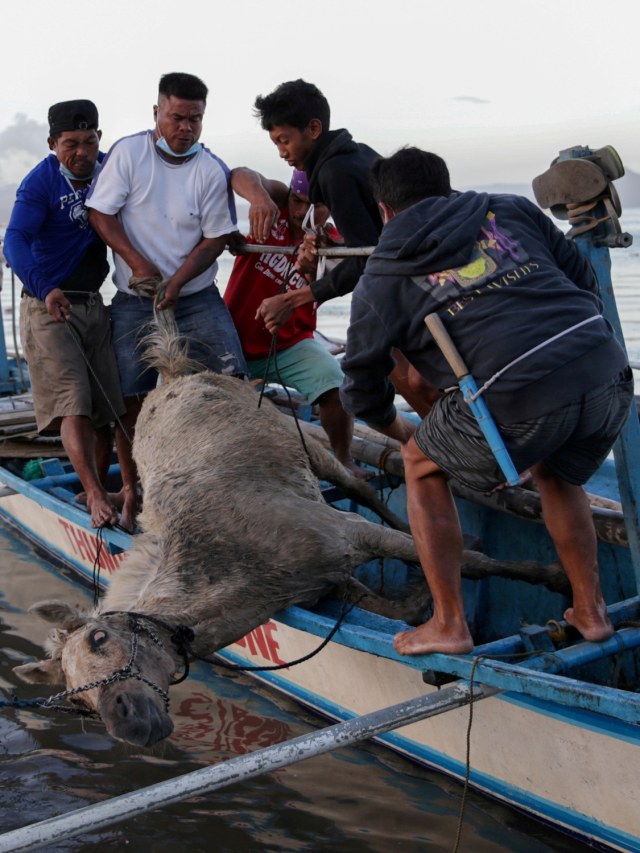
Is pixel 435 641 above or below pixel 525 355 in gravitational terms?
below

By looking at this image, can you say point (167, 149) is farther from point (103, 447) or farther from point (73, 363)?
point (103, 447)

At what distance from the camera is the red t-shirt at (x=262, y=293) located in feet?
21.9

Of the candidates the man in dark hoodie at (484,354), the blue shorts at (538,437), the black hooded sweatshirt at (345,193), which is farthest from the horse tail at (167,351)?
the blue shorts at (538,437)

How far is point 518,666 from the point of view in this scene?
3.90m

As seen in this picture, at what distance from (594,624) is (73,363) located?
377cm

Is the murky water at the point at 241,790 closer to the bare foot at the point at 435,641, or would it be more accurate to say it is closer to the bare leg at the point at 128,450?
the bare foot at the point at 435,641

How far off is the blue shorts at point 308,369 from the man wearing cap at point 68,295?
3.62 ft

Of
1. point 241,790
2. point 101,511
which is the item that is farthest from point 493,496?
point 101,511

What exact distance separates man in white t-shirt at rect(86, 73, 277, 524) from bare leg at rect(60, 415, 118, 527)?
430mm

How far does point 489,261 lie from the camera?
3686 millimetres

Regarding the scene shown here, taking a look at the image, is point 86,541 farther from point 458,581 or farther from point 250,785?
point 458,581

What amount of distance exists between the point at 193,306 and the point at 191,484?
61.4 inches

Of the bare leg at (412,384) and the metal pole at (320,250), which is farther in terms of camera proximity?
the bare leg at (412,384)

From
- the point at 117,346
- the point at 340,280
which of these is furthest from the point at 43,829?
the point at 117,346
